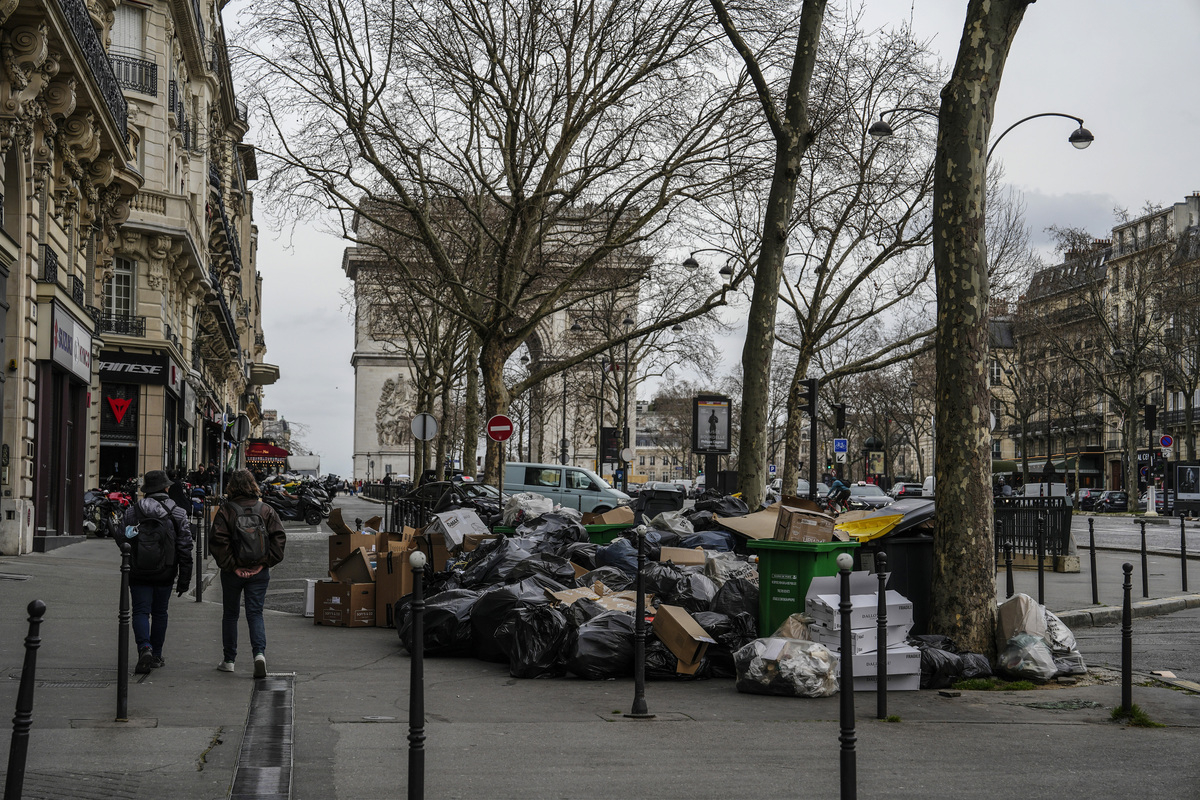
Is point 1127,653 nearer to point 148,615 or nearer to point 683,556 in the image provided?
point 683,556

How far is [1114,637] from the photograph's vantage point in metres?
12.3

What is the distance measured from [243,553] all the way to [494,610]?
6.83ft

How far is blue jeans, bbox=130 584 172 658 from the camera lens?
9242 millimetres

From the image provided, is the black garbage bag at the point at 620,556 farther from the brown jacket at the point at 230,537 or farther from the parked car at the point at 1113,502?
the parked car at the point at 1113,502

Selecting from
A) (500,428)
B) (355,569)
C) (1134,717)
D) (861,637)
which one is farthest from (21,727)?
(500,428)

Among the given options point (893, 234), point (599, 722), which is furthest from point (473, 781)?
point (893, 234)

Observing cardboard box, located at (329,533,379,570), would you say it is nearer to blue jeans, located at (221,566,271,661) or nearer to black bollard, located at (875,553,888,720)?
blue jeans, located at (221,566,271,661)

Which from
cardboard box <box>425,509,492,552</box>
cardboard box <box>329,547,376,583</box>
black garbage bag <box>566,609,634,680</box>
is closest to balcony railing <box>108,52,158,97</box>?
cardboard box <box>425,509,492,552</box>

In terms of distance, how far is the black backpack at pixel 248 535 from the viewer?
9.30 meters

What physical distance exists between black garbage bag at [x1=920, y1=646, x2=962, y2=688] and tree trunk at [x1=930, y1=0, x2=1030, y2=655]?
51cm

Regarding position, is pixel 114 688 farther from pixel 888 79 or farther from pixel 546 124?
pixel 888 79

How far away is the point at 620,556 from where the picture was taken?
1212 centimetres

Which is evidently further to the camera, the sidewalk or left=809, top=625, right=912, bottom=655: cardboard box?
left=809, top=625, right=912, bottom=655: cardboard box

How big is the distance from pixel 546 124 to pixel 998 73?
1789cm
